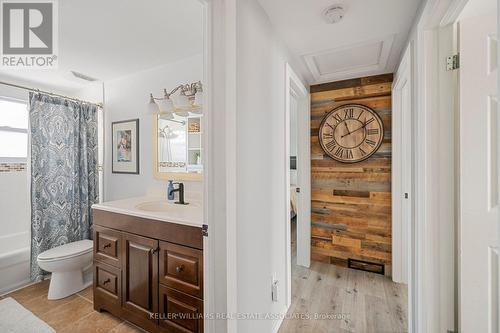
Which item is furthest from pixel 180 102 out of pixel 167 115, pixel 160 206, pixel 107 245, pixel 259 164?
pixel 107 245

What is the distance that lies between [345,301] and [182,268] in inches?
59.4

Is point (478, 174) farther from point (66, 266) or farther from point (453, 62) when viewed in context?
point (66, 266)

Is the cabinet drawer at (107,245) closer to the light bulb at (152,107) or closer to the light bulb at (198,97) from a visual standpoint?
the light bulb at (152,107)

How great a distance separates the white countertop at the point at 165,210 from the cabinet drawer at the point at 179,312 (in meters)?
0.47

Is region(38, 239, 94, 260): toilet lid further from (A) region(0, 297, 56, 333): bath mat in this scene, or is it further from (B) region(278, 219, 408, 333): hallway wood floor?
(B) region(278, 219, 408, 333): hallway wood floor

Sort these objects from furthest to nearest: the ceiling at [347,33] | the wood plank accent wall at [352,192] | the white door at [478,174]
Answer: the wood plank accent wall at [352,192]
the ceiling at [347,33]
the white door at [478,174]

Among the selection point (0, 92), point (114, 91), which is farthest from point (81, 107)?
point (0, 92)

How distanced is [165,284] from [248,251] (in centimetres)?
69

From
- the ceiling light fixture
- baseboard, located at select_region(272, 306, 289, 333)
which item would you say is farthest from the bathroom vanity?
the ceiling light fixture

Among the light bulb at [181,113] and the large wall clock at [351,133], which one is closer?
the light bulb at [181,113]

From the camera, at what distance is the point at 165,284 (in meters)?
1.50

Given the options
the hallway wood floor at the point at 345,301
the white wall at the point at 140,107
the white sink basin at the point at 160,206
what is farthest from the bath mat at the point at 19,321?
the hallway wood floor at the point at 345,301

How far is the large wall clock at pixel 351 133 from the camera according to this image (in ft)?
7.89

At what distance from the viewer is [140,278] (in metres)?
1.60
